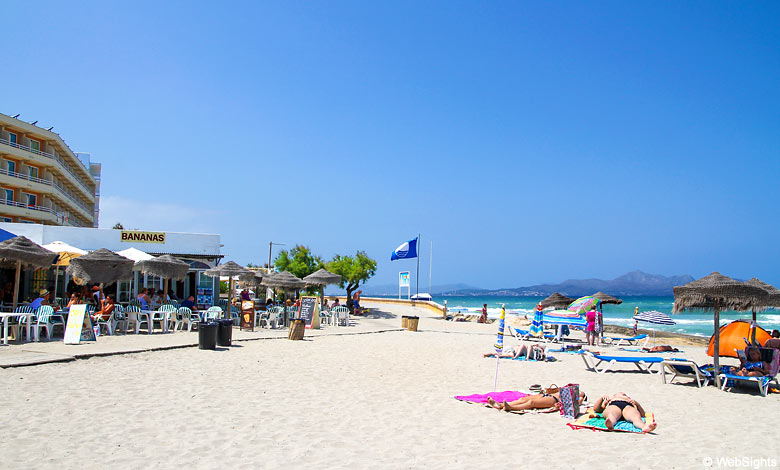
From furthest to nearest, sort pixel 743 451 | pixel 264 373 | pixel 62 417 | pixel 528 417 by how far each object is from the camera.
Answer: pixel 264 373
pixel 528 417
pixel 62 417
pixel 743 451

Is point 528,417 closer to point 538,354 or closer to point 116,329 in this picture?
point 538,354

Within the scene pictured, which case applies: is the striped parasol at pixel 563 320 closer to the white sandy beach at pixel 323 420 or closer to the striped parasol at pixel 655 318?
the striped parasol at pixel 655 318

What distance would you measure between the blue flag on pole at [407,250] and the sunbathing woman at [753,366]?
25.5 m

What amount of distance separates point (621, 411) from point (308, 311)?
14174 millimetres

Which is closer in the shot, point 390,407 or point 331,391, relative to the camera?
point 390,407

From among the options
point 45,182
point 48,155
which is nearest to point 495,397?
point 45,182

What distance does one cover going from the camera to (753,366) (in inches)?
396

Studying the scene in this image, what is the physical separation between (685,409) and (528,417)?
8.57 ft

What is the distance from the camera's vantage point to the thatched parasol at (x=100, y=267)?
48.7ft

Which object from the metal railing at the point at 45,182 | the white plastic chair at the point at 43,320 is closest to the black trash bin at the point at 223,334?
the white plastic chair at the point at 43,320

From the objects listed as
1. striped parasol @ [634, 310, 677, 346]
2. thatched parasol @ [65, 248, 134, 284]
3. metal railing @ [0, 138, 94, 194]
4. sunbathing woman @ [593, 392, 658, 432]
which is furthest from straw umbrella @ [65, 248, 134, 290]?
metal railing @ [0, 138, 94, 194]

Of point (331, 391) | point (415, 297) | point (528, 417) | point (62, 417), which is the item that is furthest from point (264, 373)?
point (415, 297)

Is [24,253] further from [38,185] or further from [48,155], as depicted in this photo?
[48,155]

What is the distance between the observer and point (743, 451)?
5711 mm
